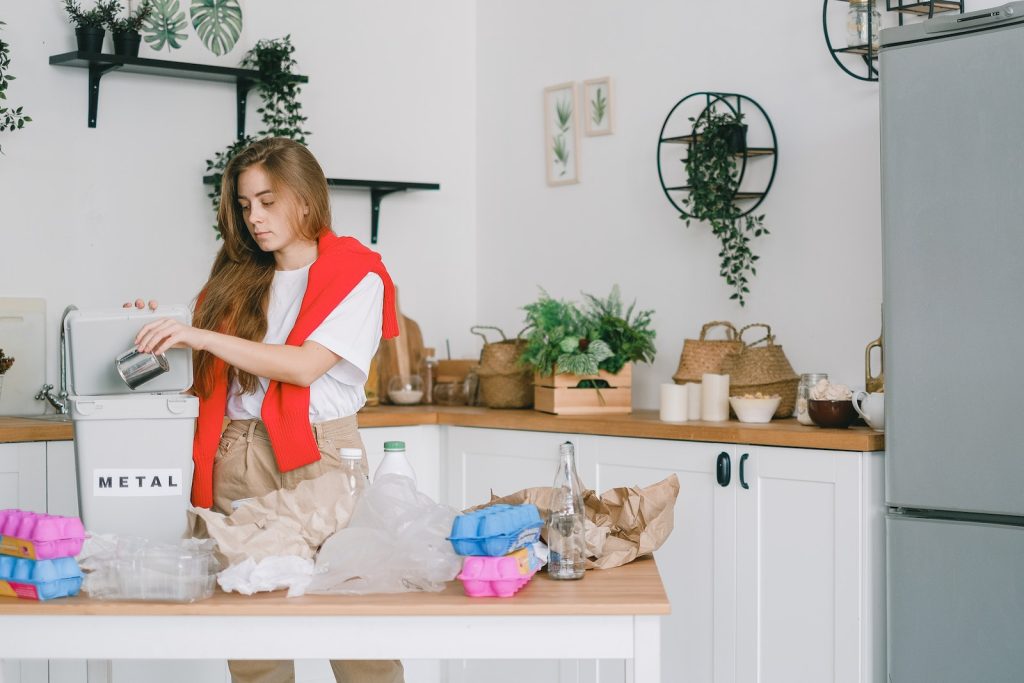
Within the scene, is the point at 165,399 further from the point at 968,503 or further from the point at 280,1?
the point at 280,1

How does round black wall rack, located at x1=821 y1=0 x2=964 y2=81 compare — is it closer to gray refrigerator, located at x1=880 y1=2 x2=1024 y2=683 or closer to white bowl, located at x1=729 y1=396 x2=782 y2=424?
gray refrigerator, located at x1=880 y1=2 x2=1024 y2=683

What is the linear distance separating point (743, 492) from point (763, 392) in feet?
1.32

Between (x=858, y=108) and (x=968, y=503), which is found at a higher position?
(x=858, y=108)

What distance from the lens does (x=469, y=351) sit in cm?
437

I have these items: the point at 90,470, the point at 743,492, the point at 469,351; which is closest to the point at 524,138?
the point at 469,351

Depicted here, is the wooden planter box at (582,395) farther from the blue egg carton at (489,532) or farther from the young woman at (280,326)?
the blue egg carton at (489,532)

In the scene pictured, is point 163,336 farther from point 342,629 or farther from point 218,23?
point 218,23

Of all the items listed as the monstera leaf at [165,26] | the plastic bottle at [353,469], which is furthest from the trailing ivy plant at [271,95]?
the plastic bottle at [353,469]

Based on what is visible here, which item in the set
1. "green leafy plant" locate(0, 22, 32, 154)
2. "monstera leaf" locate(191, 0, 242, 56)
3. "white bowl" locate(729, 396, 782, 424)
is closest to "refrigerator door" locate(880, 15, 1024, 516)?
"white bowl" locate(729, 396, 782, 424)

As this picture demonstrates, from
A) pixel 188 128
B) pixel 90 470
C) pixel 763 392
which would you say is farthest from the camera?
pixel 188 128

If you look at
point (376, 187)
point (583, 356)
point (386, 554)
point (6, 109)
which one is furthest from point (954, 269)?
point (6, 109)

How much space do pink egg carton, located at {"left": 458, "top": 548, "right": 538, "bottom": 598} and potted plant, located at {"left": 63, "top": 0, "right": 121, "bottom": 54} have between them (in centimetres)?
240

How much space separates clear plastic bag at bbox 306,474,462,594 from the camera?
1.72 meters

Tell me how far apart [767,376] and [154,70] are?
203cm
